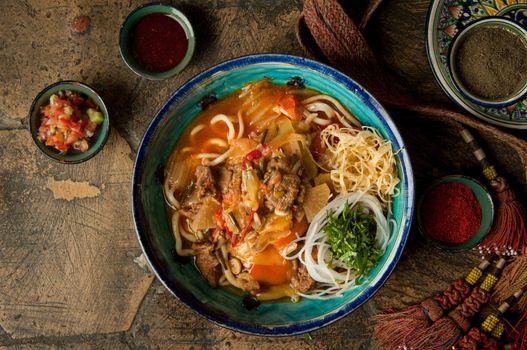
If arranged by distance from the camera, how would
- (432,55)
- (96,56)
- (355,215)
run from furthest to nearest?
(96,56)
(432,55)
(355,215)

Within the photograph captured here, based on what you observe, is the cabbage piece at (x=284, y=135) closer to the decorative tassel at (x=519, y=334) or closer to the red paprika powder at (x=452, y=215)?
the red paprika powder at (x=452, y=215)

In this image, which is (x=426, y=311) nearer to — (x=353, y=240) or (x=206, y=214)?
(x=353, y=240)

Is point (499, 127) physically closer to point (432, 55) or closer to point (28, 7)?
point (432, 55)

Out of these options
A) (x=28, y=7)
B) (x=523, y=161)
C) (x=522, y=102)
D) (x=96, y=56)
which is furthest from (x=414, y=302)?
(x=28, y=7)

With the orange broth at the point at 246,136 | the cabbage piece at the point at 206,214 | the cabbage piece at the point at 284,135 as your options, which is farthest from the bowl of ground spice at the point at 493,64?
the cabbage piece at the point at 206,214

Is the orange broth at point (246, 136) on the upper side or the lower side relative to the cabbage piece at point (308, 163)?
lower

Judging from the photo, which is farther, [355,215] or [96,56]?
[96,56]

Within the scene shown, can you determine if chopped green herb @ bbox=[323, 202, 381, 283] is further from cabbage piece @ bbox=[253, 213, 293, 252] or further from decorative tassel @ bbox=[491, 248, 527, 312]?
decorative tassel @ bbox=[491, 248, 527, 312]
